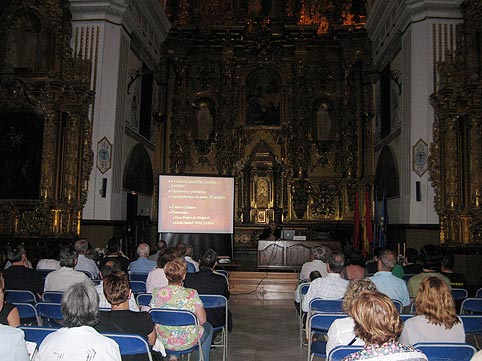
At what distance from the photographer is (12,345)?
291 cm

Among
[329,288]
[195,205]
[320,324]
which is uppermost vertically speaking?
[195,205]

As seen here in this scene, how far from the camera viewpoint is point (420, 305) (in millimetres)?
3746

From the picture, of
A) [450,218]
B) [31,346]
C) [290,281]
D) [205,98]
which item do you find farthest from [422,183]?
[31,346]

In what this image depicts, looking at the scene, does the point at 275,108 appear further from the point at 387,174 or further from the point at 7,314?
the point at 7,314

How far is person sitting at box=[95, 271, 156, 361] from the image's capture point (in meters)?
3.76

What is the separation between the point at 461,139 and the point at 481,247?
275 cm

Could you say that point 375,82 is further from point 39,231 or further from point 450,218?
point 39,231

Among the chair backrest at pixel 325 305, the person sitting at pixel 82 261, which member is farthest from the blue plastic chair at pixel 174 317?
the person sitting at pixel 82 261

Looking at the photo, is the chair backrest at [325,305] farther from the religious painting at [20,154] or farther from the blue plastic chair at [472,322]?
the religious painting at [20,154]

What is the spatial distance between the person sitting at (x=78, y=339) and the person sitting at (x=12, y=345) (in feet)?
0.35

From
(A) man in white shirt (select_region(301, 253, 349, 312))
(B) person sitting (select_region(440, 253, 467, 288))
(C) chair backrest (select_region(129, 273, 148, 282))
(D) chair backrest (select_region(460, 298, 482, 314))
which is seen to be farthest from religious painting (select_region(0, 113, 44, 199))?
(D) chair backrest (select_region(460, 298, 482, 314))

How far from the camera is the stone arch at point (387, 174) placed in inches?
590

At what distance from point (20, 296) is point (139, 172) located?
11.5m

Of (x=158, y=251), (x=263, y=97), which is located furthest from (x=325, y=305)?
(x=263, y=97)
